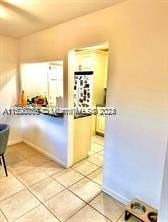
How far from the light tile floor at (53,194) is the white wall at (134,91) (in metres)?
0.28

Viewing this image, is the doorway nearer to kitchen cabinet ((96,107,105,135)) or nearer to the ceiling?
kitchen cabinet ((96,107,105,135))

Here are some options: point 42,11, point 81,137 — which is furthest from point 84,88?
point 42,11

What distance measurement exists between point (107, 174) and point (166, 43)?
177cm

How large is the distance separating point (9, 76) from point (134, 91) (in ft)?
9.65

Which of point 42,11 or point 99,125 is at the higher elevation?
point 42,11

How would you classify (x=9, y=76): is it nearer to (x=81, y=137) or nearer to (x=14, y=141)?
(x=14, y=141)

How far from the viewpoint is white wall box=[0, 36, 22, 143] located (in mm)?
3561

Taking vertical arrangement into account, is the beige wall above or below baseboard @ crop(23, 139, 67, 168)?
above

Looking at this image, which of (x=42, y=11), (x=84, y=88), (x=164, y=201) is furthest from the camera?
(x=84, y=88)

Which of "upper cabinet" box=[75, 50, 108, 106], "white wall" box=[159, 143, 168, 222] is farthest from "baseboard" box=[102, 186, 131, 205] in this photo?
"upper cabinet" box=[75, 50, 108, 106]

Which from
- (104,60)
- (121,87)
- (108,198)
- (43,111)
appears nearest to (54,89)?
(43,111)

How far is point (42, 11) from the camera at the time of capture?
6.98 ft

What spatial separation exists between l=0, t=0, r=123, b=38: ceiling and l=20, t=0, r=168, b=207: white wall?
14cm

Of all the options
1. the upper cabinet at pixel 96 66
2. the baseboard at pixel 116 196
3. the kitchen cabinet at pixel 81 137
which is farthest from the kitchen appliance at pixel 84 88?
the baseboard at pixel 116 196
